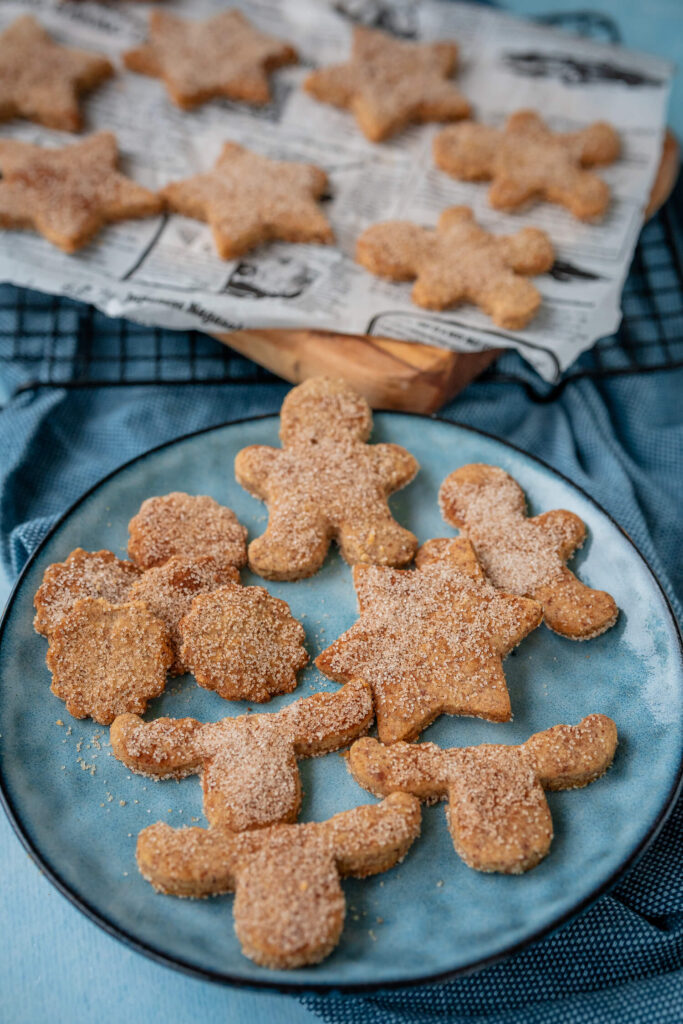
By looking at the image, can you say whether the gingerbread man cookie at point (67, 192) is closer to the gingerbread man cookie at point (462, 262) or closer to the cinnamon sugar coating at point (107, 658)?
the gingerbread man cookie at point (462, 262)

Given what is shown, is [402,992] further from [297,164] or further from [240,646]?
[297,164]

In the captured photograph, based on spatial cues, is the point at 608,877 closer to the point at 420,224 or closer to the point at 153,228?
the point at 420,224

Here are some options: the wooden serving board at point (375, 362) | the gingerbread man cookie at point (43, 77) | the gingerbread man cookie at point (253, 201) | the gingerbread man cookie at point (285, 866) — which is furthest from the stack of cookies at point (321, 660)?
the gingerbread man cookie at point (43, 77)

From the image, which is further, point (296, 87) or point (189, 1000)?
point (296, 87)

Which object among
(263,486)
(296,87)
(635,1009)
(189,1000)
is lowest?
(189,1000)

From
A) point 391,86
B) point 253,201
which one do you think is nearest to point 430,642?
point 253,201

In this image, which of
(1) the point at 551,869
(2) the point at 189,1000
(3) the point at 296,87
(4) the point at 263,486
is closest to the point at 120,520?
(4) the point at 263,486

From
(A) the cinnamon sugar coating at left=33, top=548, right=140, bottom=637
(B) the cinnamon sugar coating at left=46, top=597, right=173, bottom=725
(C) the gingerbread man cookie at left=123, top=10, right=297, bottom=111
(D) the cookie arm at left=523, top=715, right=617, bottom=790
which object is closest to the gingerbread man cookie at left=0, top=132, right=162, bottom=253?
(C) the gingerbread man cookie at left=123, top=10, right=297, bottom=111
